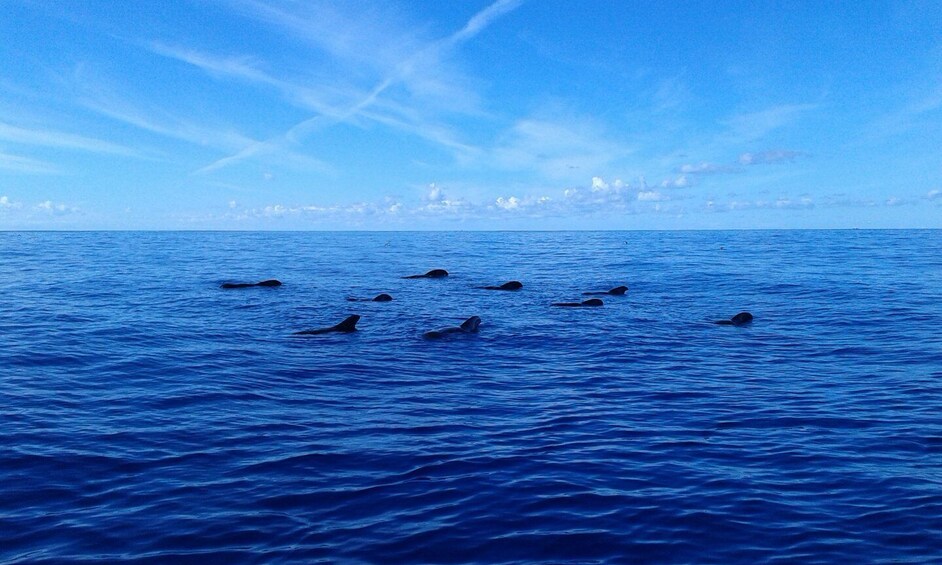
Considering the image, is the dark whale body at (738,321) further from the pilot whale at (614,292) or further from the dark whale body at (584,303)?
the pilot whale at (614,292)

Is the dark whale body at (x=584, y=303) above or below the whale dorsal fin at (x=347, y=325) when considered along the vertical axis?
below

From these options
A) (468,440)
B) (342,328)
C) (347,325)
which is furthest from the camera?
(347,325)

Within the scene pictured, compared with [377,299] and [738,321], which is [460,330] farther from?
[738,321]

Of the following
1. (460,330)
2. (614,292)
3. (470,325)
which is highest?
(470,325)

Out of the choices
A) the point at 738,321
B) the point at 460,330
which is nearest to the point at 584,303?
the point at 738,321

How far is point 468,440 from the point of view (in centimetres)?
1100

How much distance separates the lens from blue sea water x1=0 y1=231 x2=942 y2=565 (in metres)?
7.49

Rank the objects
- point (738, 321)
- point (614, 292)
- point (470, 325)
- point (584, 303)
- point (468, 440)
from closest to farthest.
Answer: point (468, 440), point (470, 325), point (738, 321), point (584, 303), point (614, 292)

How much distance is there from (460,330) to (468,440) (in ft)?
35.8

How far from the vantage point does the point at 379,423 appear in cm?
1189

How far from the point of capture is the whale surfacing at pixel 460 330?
21.0 m

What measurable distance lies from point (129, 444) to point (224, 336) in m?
10.5

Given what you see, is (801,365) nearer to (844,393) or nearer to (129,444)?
(844,393)

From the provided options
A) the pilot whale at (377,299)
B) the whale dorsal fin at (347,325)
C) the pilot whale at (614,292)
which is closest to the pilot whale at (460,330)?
the whale dorsal fin at (347,325)
